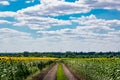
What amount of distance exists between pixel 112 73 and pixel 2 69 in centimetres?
1009

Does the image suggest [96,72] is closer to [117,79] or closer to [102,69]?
[102,69]

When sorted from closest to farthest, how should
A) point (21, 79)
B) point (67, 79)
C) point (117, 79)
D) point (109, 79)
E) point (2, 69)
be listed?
1. point (117, 79)
2. point (109, 79)
3. point (2, 69)
4. point (21, 79)
5. point (67, 79)

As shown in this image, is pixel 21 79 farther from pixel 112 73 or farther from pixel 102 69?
pixel 112 73

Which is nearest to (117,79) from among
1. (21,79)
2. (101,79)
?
(101,79)

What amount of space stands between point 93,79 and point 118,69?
11.5 meters

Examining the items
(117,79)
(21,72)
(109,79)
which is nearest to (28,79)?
(21,72)

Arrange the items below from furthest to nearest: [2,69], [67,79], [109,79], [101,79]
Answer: [67,79]
[101,79]
[2,69]
[109,79]

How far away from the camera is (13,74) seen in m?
32.2

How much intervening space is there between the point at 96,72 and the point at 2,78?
1248 cm

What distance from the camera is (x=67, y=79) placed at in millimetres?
43219

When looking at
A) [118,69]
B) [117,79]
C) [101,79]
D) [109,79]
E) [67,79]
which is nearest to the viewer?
[117,79]

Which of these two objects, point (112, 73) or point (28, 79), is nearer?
point (112, 73)

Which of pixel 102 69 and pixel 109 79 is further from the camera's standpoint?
pixel 102 69

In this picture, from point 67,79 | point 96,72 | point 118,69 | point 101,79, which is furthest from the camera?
point 67,79
